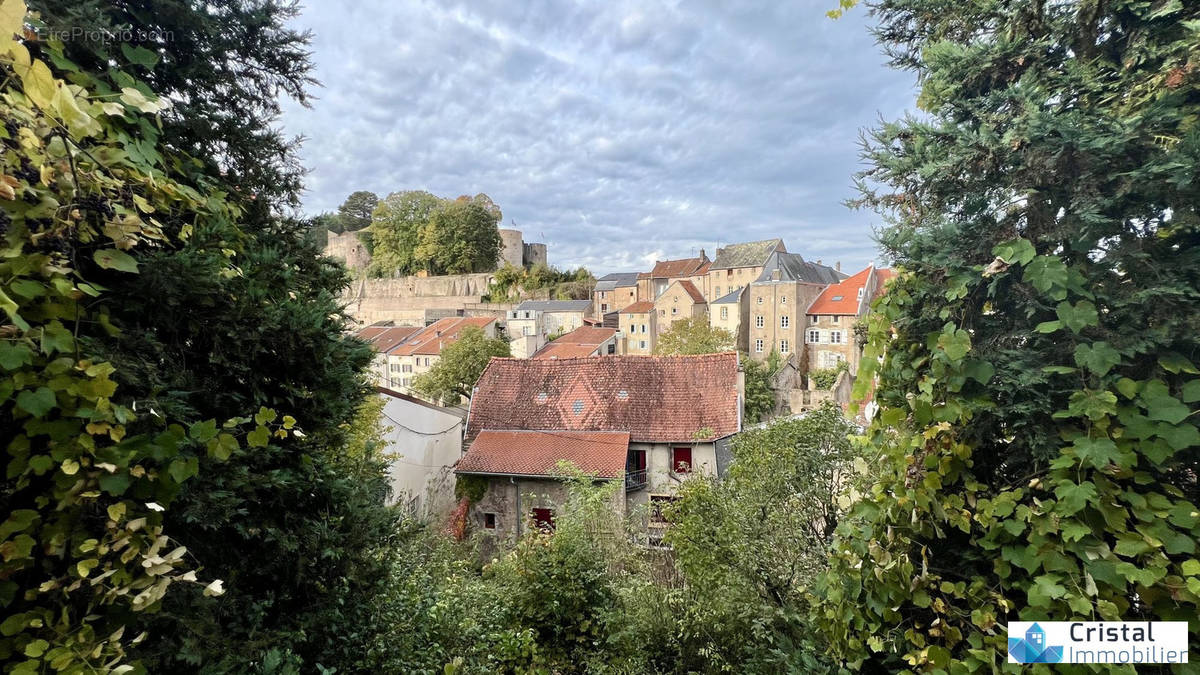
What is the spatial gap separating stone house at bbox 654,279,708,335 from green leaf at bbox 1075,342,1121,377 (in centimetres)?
3504

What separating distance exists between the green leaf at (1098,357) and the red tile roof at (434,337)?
31.2m

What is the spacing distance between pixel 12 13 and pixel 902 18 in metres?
3.41

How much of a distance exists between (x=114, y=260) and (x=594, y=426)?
12.9 meters

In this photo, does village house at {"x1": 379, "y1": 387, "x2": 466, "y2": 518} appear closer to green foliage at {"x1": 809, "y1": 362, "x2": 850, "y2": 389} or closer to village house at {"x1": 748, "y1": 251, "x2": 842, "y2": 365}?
green foliage at {"x1": 809, "y1": 362, "x2": 850, "y2": 389}

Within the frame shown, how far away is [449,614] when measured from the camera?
14.3ft

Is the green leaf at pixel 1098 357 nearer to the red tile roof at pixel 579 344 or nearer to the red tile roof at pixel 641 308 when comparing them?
the red tile roof at pixel 579 344

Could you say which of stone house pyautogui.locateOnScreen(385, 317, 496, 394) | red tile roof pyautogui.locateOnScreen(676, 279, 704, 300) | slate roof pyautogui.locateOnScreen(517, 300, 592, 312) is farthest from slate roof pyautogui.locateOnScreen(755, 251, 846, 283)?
stone house pyautogui.locateOnScreen(385, 317, 496, 394)

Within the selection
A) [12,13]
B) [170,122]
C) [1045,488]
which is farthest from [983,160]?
[170,122]

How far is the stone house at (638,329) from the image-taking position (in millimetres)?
36188

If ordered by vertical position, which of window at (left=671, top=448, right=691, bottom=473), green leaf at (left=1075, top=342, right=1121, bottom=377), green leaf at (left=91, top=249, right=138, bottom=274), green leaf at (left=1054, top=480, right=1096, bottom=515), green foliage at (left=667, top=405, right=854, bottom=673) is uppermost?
green leaf at (left=91, top=249, right=138, bottom=274)

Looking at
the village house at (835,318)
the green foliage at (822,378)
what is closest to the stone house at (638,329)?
the village house at (835,318)

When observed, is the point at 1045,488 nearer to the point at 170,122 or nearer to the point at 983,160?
the point at 983,160

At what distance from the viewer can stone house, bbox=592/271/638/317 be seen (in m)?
43.2

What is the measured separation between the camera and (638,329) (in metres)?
36.6
